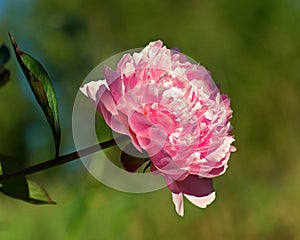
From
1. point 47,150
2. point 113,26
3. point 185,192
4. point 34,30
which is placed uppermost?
point 185,192

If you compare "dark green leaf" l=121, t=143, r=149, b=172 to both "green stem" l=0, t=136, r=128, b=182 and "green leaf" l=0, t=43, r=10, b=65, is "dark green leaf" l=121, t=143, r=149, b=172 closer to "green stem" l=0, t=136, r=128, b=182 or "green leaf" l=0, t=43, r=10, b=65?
"green stem" l=0, t=136, r=128, b=182

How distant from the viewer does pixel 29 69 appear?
490 millimetres

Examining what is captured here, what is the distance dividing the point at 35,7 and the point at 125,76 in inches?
168

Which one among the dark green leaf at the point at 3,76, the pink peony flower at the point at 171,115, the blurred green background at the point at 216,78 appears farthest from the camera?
the blurred green background at the point at 216,78

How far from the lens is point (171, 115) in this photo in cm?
45

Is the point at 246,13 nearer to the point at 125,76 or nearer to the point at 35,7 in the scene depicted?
the point at 35,7

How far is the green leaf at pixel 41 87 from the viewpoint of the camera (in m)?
0.49

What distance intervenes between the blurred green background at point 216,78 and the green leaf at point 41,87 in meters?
1.81

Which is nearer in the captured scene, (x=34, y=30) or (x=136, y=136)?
(x=136, y=136)

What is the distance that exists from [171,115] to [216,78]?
342 cm

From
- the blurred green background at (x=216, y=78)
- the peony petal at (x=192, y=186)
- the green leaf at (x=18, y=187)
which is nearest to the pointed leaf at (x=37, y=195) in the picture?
the green leaf at (x=18, y=187)

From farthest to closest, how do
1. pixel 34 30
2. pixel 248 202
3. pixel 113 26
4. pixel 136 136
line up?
pixel 113 26
pixel 34 30
pixel 248 202
pixel 136 136

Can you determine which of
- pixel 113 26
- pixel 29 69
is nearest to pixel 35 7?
pixel 113 26

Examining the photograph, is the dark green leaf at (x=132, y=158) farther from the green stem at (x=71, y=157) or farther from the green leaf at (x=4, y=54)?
the green leaf at (x=4, y=54)
